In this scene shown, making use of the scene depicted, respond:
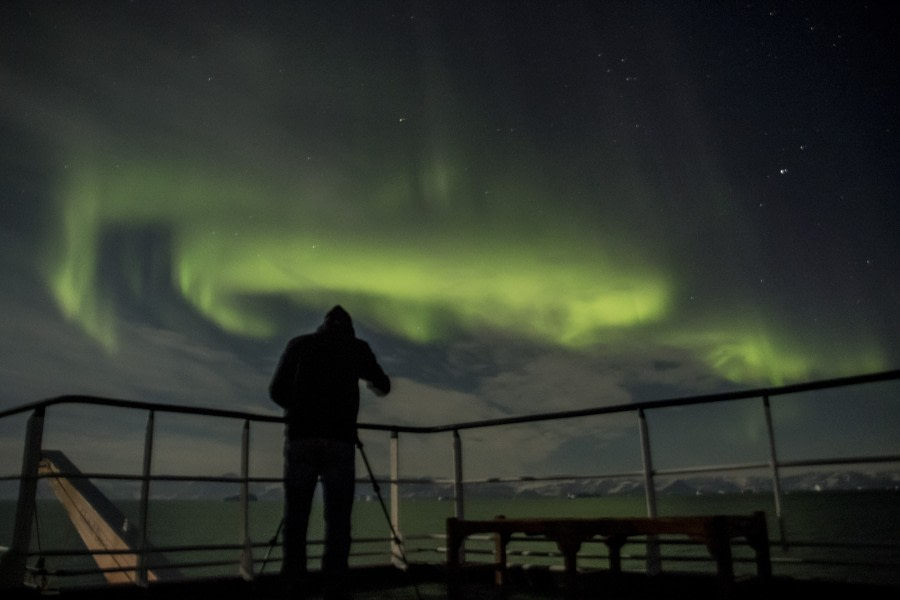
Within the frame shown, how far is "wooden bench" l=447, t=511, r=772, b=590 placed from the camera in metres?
2.78

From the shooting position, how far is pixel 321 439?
3.59 meters

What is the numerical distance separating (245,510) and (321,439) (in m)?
1.17

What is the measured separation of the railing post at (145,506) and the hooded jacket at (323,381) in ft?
2.69

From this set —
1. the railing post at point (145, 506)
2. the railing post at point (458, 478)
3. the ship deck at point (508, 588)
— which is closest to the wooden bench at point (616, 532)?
the ship deck at point (508, 588)

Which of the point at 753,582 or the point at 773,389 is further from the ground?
the point at 773,389

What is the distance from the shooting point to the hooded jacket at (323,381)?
3.60 metres

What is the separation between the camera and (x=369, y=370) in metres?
3.95

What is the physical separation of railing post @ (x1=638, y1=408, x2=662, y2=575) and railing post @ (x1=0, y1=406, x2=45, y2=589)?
11.2 ft

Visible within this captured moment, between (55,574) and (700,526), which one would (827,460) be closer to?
(700,526)

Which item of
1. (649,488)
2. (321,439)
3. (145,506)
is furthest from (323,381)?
(649,488)

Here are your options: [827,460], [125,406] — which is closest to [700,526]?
[827,460]

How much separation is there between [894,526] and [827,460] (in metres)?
109

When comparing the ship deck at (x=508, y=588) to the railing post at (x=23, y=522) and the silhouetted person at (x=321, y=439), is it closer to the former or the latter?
the railing post at (x=23, y=522)

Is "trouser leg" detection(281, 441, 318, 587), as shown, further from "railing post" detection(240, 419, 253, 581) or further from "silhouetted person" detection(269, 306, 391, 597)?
"railing post" detection(240, 419, 253, 581)
